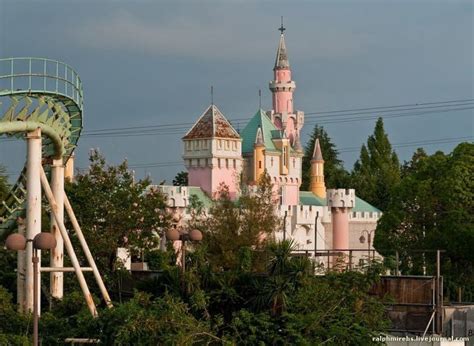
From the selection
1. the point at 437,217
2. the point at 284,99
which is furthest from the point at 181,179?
the point at 437,217

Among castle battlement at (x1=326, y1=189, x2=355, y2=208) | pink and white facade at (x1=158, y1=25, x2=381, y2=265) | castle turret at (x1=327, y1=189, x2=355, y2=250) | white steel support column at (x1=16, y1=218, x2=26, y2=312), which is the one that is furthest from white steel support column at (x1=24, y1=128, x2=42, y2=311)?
castle battlement at (x1=326, y1=189, x2=355, y2=208)

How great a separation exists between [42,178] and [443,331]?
9616 millimetres

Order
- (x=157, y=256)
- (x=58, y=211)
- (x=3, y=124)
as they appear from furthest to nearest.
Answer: (x=157, y=256) < (x=58, y=211) < (x=3, y=124)

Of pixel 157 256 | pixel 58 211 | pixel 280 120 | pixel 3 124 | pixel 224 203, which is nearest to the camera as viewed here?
pixel 3 124

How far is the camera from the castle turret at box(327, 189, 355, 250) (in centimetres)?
8769

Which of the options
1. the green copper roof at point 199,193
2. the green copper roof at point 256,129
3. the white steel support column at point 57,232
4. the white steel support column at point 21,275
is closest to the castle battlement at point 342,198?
the green copper roof at point 199,193

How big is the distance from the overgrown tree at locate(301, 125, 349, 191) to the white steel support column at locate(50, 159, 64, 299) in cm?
7645

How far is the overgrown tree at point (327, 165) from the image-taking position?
10781 cm

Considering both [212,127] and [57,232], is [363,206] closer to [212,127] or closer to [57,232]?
[212,127]

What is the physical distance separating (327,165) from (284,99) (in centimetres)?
950

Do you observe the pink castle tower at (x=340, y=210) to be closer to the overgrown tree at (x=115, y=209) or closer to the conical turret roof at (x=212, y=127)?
the conical turret roof at (x=212, y=127)

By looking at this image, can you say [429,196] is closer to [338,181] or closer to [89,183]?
[89,183]

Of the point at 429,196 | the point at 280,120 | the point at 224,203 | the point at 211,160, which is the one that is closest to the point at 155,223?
the point at 224,203

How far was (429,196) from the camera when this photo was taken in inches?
2195
